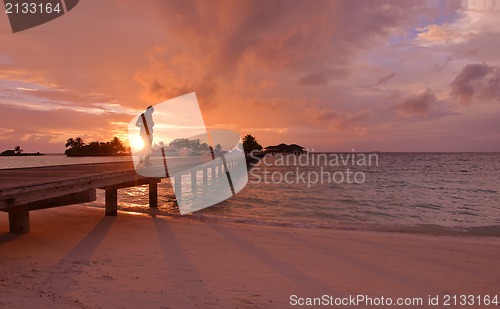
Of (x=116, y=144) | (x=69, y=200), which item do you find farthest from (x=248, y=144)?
(x=69, y=200)

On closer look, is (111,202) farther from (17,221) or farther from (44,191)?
(44,191)

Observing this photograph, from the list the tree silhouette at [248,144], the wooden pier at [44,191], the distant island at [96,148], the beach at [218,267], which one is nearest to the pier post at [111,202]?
the wooden pier at [44,191]

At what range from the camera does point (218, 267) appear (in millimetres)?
7520

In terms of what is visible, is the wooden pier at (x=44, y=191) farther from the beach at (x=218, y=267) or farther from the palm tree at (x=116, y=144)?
the palm tree at (x=116, y=144)

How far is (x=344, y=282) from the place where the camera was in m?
6.75

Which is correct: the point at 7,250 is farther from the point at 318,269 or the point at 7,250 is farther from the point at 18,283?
the point at 318,269

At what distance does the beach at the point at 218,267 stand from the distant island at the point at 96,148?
15395 centimetres

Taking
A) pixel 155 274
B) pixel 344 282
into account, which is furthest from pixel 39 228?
pixel 344 282

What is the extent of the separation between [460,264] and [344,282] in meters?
3.83

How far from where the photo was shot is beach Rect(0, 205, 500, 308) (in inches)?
222

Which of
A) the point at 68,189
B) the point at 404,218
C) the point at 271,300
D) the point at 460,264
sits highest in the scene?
the point at 68,189

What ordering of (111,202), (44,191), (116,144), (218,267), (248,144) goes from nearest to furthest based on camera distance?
1. (218,267)
2. (44,191)
3. (111,202)
4. (248,144)
5. (116,144)

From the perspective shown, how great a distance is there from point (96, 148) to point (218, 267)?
564 feet

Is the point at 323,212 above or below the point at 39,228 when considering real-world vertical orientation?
below
